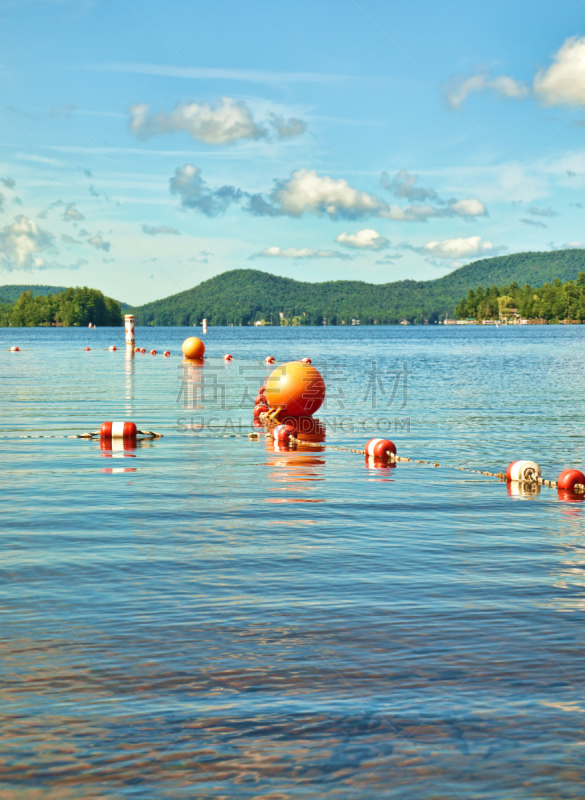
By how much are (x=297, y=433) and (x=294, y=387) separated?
50.7 inches

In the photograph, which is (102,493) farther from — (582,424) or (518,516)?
(582,424)

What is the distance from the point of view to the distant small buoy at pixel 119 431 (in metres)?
20.3

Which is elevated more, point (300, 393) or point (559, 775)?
point (300, 393)

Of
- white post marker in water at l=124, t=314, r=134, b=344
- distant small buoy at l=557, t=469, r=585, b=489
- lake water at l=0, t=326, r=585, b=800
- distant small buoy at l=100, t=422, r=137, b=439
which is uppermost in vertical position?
white post marker in water at l=124, t=314, r=134, b=344

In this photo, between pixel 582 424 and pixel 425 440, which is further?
pixel 582 424

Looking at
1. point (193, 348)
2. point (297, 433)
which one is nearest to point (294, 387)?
point (297, 433)

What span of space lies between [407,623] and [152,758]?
2.93m

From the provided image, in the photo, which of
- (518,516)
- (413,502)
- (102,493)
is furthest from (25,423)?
(518,516)

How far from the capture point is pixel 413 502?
43.2 feet

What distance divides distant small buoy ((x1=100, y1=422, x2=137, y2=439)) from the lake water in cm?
344

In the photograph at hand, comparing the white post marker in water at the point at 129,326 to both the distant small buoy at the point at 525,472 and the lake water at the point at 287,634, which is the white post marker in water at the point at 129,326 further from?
the distant small buoy at the point at 525,472

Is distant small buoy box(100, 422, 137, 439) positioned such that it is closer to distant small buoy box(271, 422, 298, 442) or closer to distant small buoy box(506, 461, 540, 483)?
distant small buoy box(271, 422, 298, 442)

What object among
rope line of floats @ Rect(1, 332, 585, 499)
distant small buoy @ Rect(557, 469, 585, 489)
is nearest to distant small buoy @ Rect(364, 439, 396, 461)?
rope line of floats @ Rect(1, 332, 585, 499)

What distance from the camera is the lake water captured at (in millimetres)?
4949
